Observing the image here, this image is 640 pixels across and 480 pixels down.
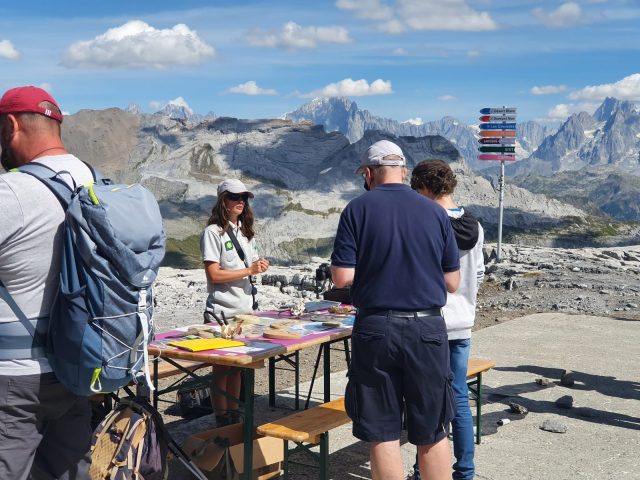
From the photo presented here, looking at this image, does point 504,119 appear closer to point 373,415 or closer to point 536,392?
point 536,392

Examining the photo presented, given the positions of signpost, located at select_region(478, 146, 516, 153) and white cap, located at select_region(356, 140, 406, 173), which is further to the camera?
signpost, located at select_region(478, 146, 516, 153)

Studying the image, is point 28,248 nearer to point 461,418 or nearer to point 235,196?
point 461,418

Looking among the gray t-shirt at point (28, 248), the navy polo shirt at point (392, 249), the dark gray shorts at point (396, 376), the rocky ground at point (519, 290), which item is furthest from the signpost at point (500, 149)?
the gray t-shirt at point (28, 248)

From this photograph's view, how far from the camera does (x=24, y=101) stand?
3318 millimetres

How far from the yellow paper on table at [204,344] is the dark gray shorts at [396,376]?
5.17ft

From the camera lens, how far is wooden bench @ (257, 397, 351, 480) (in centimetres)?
516

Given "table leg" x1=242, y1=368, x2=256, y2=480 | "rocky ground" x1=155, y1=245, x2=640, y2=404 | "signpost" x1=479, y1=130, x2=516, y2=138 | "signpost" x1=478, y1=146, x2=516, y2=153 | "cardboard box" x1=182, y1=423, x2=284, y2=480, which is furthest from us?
"signpost" x1=479, y1=130, x2=516, y2=138

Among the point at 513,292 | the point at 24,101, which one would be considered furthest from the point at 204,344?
the point at 513,292

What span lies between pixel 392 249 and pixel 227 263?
2.70m

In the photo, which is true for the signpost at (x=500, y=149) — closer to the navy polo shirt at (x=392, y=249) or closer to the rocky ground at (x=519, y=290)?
the rocky ground at (x=519, y=290)

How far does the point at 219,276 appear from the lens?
6.50 meters

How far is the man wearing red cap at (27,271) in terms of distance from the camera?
10.4 ft

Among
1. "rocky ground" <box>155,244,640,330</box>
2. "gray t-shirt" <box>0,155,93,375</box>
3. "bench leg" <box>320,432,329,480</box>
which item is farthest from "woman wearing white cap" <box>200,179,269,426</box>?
"rocky ground" <box>155,244,640,330</box>

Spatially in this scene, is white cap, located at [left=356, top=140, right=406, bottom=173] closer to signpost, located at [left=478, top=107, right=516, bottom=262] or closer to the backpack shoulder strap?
the backpack shoulder strap
